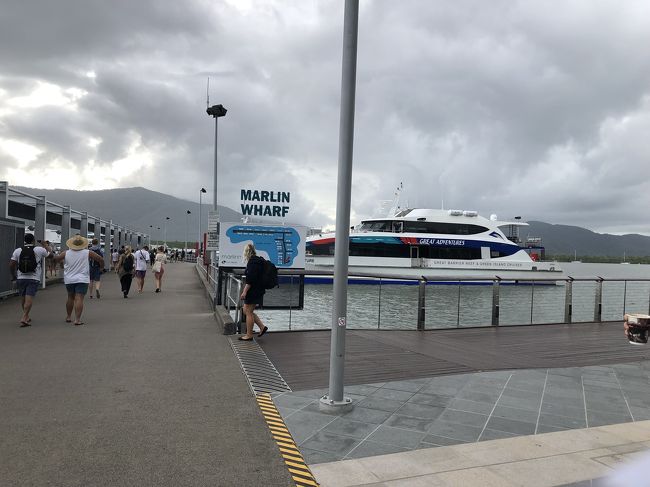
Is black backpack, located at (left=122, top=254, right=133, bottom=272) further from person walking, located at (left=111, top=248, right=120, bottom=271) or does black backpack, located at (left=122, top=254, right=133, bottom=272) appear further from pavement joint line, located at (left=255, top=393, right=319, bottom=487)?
person walking, located at (left=111, top=248, right=120, bottom=271)

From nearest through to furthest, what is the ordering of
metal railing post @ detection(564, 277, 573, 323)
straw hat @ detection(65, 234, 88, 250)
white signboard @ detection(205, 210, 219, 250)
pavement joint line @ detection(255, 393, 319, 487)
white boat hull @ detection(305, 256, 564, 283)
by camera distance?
pavement joint line @ detection(255, 393, 319, 487), straw hat @ detection(65, 234, 88, 250), metal railing post @ detection(564, 277, 573, 323), white signboard @ detection(205, 210, 219, 250), white boat hull @ detection(305, 256, 564, 283)

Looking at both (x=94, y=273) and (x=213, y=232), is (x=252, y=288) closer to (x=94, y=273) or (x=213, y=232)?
(x=94, y=273)

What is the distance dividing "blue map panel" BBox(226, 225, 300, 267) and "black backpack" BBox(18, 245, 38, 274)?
4509 millimetres

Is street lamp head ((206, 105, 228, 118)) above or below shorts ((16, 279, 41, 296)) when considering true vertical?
above

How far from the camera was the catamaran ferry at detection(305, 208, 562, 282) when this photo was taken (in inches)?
1374

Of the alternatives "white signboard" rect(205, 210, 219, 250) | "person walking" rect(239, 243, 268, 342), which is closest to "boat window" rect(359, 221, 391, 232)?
"white signboard" rect(205, 210, 219, 250)

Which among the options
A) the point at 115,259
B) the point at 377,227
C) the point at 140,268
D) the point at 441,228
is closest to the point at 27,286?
the point at 140,268

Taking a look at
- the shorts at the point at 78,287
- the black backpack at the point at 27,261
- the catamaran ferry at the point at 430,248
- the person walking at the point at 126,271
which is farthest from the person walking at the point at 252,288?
the catamaran ferry at the point at 430,248

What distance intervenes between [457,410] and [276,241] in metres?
8.12

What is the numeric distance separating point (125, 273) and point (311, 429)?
12.6 metres

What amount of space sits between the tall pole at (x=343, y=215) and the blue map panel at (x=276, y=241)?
748 cm

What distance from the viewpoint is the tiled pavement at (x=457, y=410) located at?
13.8 ft

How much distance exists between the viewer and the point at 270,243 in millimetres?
12500

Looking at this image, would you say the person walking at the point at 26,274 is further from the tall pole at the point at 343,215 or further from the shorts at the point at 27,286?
the tall pole at the point at 343,215
